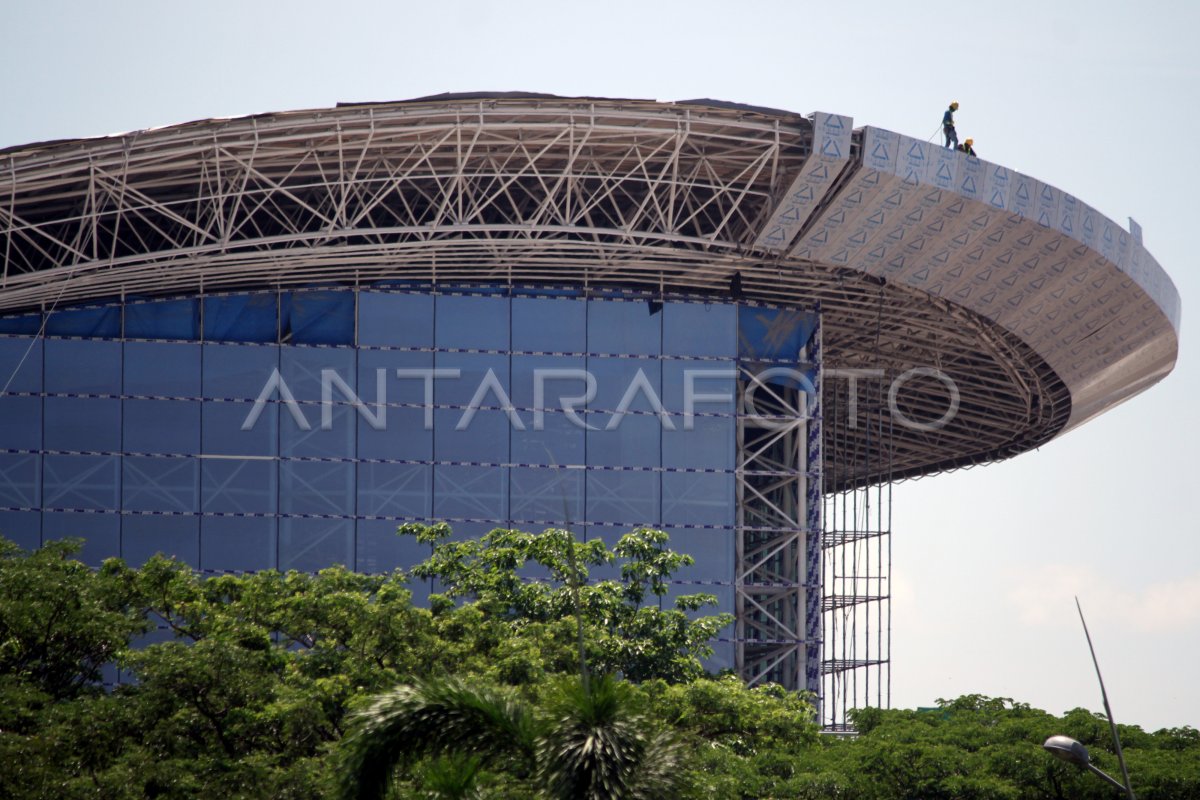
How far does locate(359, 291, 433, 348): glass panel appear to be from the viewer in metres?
46.3

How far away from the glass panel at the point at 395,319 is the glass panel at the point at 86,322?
6562 millimetres

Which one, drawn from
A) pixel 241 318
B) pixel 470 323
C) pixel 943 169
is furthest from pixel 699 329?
pixel 241 318

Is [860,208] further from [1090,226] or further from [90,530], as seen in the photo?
[90,530]

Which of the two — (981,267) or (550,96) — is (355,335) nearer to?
(550,96)

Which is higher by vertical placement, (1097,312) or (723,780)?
(1097,312)

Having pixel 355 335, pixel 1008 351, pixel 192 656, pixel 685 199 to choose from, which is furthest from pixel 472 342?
pixel 192 656

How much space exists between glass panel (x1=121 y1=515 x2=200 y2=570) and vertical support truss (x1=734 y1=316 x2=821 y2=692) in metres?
14.6

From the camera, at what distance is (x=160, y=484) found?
44844 millimetres

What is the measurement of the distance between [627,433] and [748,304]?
17.3 feet

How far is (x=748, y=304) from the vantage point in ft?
159

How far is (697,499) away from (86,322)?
1709 centimetres

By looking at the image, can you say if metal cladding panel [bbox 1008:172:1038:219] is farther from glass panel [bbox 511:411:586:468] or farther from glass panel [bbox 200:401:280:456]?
glass panel [bbox 200:401:280:456]

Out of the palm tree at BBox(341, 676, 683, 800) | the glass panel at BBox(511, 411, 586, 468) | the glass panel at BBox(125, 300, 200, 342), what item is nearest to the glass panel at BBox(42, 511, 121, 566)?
the glass panel at BBox(125, 300, 200, 342)

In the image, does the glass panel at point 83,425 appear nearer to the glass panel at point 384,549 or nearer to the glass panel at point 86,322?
the glass panel at point 86,322
